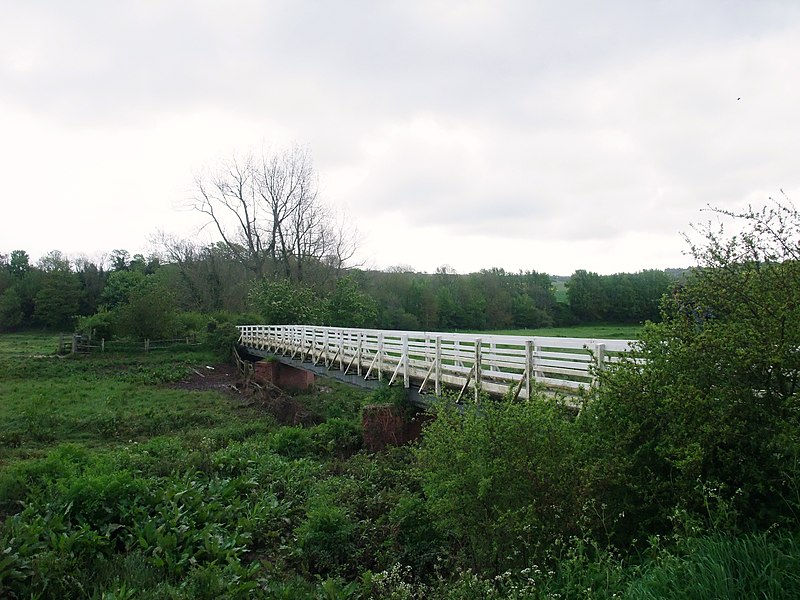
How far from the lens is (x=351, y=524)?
7.71m

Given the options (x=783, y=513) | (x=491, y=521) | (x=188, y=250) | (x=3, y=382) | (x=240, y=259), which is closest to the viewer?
(x=783, y=513)

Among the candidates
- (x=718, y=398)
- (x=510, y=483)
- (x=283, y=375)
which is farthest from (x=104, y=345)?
(x=718, y=398)

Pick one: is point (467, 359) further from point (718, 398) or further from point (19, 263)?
point (19, 263)

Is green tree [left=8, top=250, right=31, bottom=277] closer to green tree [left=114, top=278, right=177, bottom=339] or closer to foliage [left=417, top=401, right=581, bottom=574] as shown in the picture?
green tree [left=114, top=278, right=177, bottom=339]

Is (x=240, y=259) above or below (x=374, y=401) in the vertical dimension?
above

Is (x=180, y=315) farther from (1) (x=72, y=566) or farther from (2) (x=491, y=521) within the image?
(2) (x=491, y=521)

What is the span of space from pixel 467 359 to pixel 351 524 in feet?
11.6

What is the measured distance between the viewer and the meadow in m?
4.11

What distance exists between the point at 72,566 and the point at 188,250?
48.8 meters

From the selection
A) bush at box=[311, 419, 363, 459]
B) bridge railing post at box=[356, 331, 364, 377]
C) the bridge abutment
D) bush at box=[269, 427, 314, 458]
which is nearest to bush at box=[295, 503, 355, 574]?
bush at box=[311, 419, 363, 459]

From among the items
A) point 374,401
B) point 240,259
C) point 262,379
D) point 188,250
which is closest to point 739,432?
point 374,401

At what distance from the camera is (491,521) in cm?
496

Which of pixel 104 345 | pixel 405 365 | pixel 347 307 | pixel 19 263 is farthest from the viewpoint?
pixel 19 263

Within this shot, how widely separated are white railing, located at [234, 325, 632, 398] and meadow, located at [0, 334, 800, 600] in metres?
0.90
